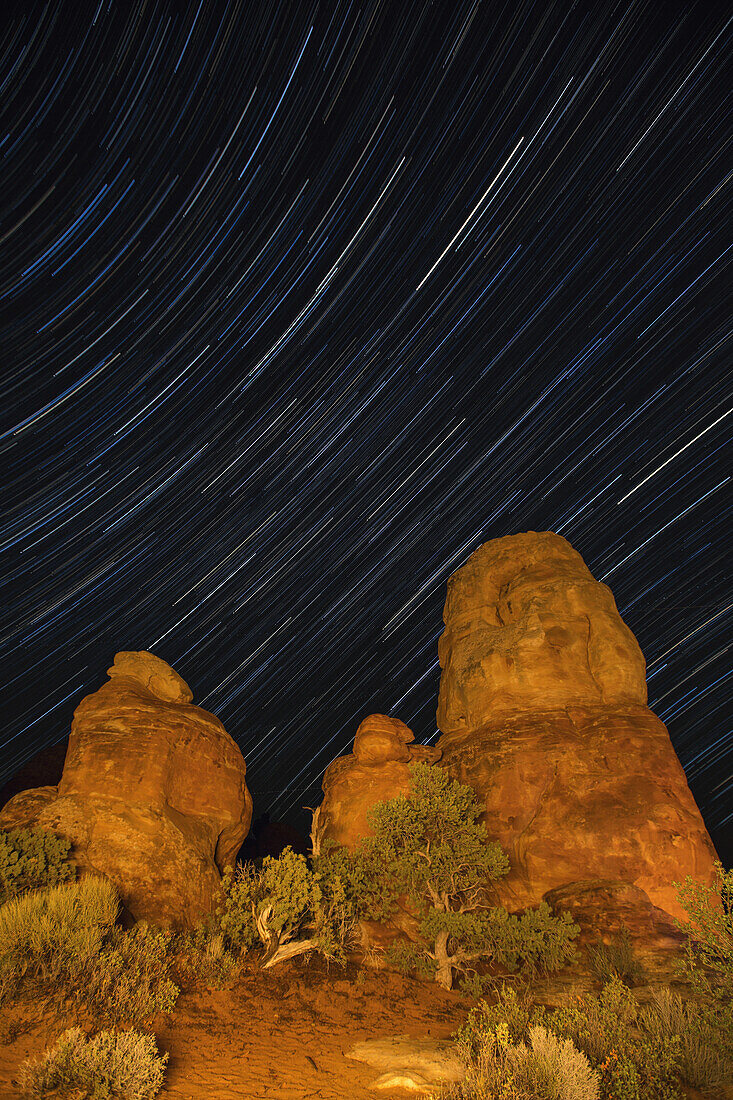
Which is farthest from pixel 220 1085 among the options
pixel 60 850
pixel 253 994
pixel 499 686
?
pixel 499 686

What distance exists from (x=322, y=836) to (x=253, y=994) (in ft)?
36.5

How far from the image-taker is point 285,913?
1420 centimetres

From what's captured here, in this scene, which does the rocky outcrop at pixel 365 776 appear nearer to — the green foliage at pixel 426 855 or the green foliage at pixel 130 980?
the green foliage at pixel 426 855

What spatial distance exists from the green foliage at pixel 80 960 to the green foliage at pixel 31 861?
7.89 feet

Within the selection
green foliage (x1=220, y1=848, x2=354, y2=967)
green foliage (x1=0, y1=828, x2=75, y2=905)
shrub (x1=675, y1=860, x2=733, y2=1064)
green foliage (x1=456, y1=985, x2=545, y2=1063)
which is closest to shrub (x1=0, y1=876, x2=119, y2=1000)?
green foliage (x1=0, y1=828, x2=75, y2=905)

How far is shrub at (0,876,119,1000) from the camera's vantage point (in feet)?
30.2

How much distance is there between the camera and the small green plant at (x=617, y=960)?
44.3 feet

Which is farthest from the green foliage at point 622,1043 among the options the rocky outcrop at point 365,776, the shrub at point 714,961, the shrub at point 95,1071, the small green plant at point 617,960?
the rocky outcrop at point 365,776

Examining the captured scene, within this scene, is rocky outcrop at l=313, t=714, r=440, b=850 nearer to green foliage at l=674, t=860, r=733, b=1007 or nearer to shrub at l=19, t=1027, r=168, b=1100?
green foliage at l=674, t=860, r=733, b=1007

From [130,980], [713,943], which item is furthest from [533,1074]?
[130,980]

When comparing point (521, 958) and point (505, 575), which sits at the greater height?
point (505, 575)

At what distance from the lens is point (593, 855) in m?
18.1

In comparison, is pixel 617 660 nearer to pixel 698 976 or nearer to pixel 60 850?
pixel 698 976

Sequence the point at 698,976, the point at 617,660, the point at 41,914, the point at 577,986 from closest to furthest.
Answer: the point at 698,976 → the point at 41,914 → the point at 577,986 → the point at 617,660
